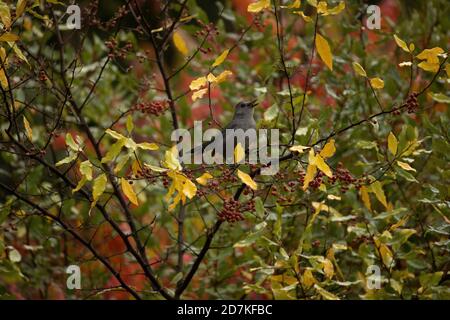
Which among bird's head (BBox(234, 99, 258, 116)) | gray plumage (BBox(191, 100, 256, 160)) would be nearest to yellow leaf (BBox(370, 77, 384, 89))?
gray plumage (BBox(191, 100, 256, 160))

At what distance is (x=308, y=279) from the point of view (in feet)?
10.2

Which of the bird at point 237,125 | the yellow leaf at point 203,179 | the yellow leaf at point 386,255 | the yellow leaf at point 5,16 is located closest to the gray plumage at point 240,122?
the bird at point 237,125

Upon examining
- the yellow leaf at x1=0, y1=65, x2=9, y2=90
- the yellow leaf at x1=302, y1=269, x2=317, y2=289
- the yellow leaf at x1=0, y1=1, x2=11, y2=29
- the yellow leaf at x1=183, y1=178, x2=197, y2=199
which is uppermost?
the yellow leaf at x1=0, y1=1, x2=11, y2=29

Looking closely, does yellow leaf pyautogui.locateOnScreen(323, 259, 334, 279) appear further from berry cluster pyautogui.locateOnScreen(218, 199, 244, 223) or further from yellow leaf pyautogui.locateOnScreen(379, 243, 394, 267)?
berry cluster pyautogui.locateOnScreen(218, 199, 244, 223)

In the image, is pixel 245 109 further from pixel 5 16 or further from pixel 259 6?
pixel 5 16

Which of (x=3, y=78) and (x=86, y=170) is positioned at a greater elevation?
(x=3, y=78)

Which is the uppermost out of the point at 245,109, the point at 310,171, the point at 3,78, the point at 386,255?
the point at 245,109

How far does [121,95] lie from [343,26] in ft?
6.09

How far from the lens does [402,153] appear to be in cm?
291

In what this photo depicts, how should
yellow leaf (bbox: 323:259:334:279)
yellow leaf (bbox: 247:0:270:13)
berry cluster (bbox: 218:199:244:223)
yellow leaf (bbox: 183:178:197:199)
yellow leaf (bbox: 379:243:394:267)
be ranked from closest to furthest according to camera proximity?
1. yellow leaf (bbox: 183:178:197:199)
2. yellow leaf (bbox: 247:0:270:13)
3. berry cluster (bbox: 218:199:244:223)
4. yellow leaf (bbox: 323:259:334:279)
5. yellow leaf (bbox: 379:243:394:267)

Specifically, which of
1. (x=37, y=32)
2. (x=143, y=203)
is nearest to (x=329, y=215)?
(x=143, y=203)

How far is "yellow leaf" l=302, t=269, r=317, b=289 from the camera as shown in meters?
3.07

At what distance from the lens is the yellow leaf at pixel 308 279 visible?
3.07 meters

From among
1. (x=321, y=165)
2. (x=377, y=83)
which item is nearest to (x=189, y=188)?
(x=321, y=165)
